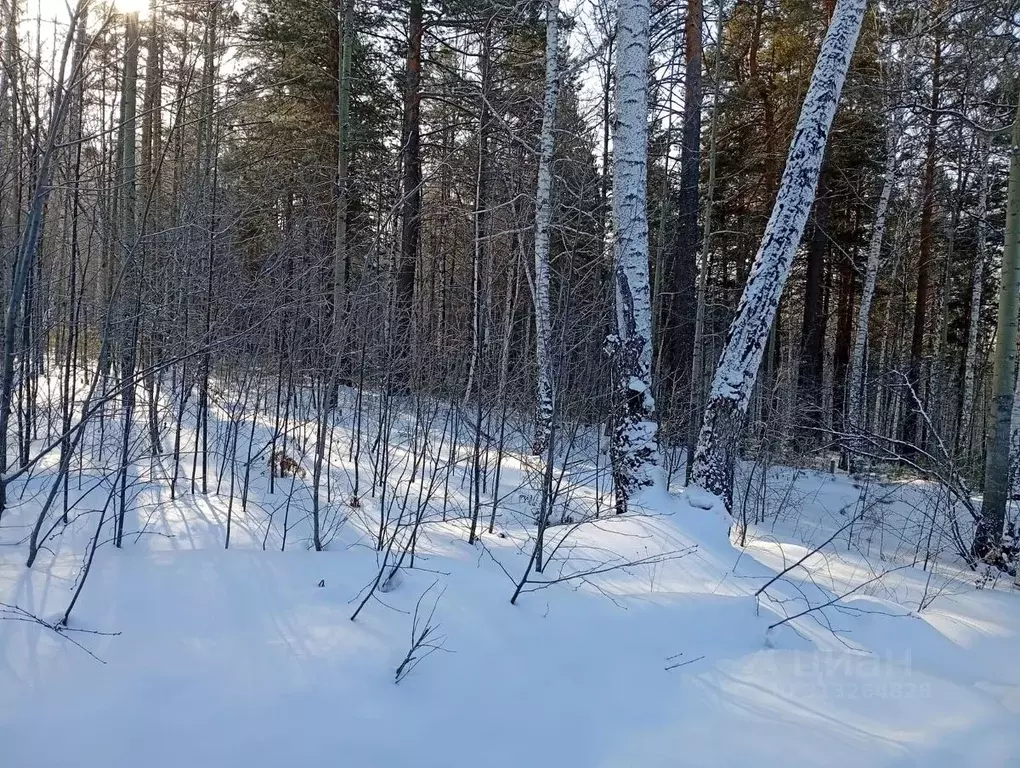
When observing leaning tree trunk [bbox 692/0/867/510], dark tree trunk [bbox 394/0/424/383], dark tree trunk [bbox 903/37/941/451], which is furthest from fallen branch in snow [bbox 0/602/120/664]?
dark tree trunk [bbox 903/37/941/451]

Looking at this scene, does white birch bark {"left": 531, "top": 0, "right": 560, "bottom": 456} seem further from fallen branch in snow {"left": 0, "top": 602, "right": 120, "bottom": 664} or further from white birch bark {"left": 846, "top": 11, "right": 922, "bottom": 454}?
white birch bark {"left": 846, "top": 11, "right": 922, "bottom": 454}

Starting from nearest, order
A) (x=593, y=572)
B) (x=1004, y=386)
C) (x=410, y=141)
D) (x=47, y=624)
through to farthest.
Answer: (x=47, y=624) → (x=593, y=572) → (x=1004, y=386) → (x=410, y=141)

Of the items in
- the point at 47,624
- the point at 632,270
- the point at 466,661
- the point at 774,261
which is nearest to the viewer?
the point at 47,624

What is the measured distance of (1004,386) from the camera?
18.4ft

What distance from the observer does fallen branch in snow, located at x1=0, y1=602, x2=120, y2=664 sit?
2.32 metres

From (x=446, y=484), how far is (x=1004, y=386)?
16.7 ft

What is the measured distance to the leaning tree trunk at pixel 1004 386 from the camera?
5.59 m

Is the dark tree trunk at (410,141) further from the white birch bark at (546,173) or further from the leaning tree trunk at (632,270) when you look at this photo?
the leaning tree trunk at (632,270)

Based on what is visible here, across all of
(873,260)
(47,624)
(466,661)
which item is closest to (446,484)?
(466,661)

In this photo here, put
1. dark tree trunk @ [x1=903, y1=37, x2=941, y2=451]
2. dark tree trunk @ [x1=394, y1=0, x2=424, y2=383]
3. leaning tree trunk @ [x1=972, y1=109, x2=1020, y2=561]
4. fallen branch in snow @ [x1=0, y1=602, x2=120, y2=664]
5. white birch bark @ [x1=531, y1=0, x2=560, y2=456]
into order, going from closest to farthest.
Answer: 1. fallen branch in snow @ [x1=0, y1=602, x2=120, y2=664]
2. leaning tree trunk @ [x1=972, y1=109, x2=1020, y2=561]
3. white birch bark @ [x1=531, y1=0, x2=560, y2=456]
4. dark tree trunk @ [x1=394, y1=0, x2=424, y2=383]
5. dark tree trunk @ [x1=903, y1=37, x2=941, y2=451]

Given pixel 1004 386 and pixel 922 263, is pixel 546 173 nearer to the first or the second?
pixel 1004 386

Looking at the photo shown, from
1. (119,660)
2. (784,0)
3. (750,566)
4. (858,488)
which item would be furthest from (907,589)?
(784,0)

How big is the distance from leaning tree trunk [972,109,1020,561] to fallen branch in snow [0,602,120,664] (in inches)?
262

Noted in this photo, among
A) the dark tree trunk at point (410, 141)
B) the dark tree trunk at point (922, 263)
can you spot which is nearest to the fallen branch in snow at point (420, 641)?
the dark tree trunk at point (410, 141)
